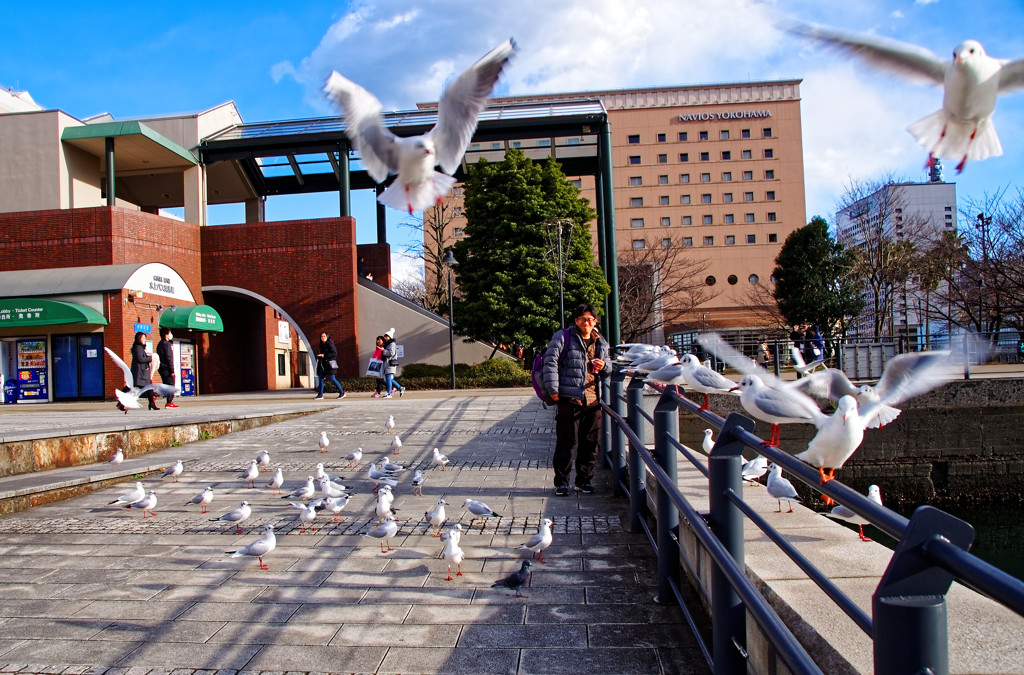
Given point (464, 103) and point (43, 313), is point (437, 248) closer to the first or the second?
point (43, 313)

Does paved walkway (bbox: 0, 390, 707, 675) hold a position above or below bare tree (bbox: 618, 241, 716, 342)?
below

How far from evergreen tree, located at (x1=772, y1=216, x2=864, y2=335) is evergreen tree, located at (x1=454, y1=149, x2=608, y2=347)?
9.00 metres

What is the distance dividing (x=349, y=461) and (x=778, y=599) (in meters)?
7.04

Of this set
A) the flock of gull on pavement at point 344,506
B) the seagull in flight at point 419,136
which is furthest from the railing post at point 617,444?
the seagull in flight at point 419,136

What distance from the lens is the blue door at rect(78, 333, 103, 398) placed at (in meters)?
24.1

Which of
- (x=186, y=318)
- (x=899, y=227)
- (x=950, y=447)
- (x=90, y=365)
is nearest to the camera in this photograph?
(x=950, y=447)

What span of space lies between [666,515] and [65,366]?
26.3 meters

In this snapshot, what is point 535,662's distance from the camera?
125 inches

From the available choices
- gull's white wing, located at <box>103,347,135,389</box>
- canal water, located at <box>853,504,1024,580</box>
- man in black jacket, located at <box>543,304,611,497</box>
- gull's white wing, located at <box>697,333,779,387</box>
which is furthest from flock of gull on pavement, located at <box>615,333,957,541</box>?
gull's white wing, located at <box>103,347,135,389</box>

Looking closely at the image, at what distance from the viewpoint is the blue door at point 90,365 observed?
2412cm

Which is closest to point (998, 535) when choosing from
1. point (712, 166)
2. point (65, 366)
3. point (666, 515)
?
point (666, 515)

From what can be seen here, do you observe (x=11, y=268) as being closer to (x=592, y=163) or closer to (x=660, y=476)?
(x=592, y=163)

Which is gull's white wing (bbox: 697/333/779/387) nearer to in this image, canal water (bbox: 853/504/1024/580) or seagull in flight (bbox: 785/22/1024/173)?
seagull in flight (bbox: 785/22/1024/173)

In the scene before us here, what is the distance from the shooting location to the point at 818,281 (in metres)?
29.8
